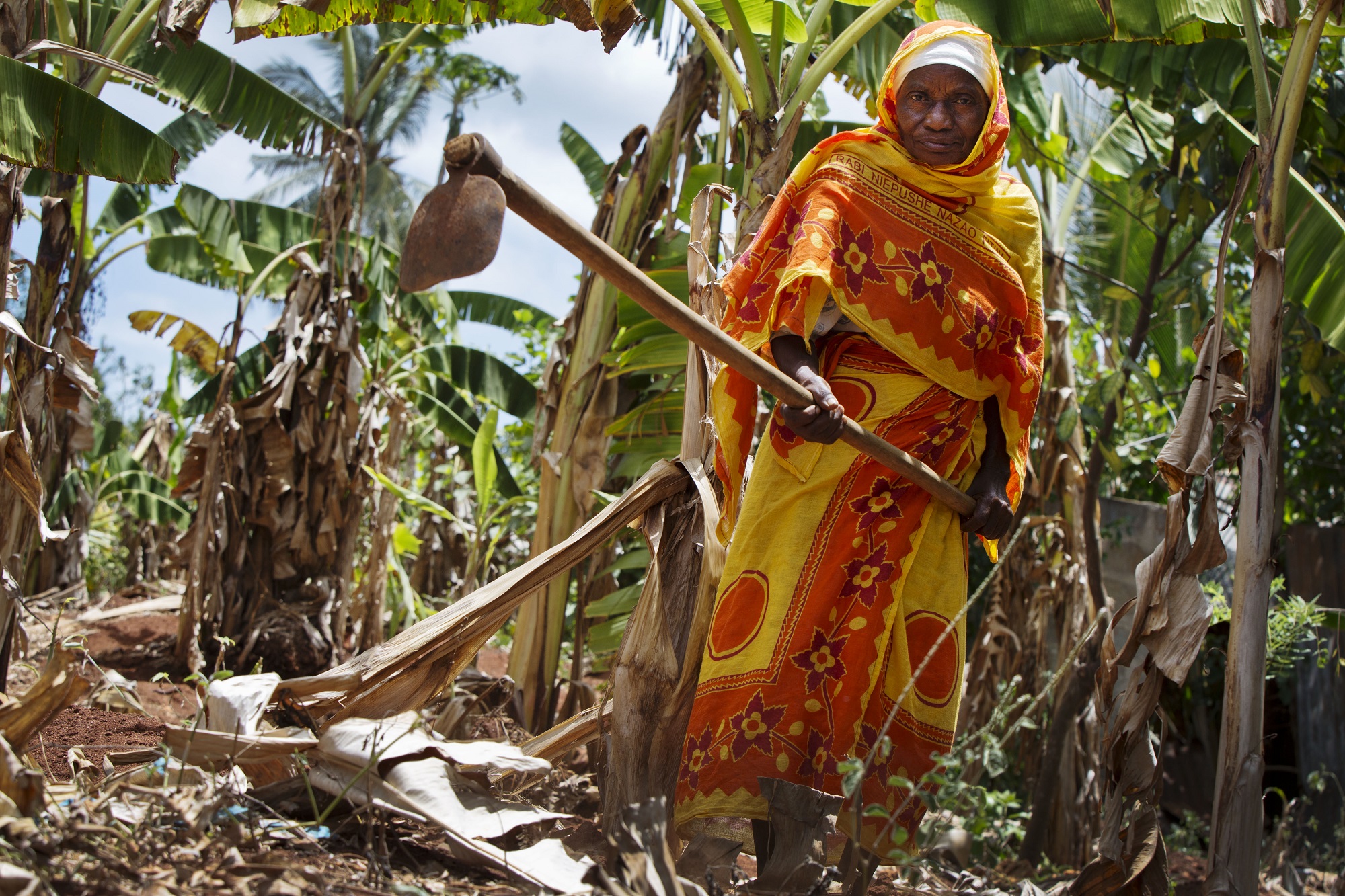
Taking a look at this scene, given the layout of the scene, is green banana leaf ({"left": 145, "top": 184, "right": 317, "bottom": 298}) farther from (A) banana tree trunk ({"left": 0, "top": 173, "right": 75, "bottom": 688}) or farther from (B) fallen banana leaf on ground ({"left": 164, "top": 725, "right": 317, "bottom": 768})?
(B) fallen banana leaf on ground ({"left": 164, "top": 725, "right": 317, "bottom": 768})

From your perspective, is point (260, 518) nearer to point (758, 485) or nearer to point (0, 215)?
point (0, 215)

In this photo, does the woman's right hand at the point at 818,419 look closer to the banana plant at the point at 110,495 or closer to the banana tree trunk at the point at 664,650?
the banana tree trunk at the point at 664,650

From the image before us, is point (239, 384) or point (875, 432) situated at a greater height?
point (875, 432)

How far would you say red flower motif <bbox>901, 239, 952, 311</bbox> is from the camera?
7.96ft

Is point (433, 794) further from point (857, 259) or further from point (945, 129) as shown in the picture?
point (945, 129)

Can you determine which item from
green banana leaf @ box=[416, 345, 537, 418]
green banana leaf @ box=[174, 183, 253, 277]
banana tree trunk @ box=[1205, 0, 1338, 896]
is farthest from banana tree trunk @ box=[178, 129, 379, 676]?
banana tree trunk @ box=[1205, 0, 1338, 896]

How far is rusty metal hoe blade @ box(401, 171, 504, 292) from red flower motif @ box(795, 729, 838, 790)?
4.21 ft

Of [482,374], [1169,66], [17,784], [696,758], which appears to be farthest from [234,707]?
[482,374]

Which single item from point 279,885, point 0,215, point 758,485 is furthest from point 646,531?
A: point 0,215

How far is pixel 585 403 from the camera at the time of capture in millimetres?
4527

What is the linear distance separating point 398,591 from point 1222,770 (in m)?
5.21

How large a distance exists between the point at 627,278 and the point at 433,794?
3.35ft

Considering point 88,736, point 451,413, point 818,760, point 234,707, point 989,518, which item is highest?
point 989,518

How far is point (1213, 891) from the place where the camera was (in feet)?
7.43
